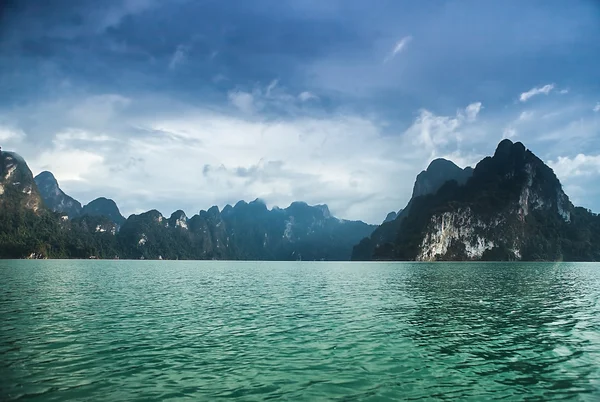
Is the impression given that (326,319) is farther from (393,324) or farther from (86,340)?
(86,340)

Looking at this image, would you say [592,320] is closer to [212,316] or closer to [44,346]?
[212,316]

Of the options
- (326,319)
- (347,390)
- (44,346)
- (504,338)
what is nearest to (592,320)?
(504,338)

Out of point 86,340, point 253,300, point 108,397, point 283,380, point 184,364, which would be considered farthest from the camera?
point 253,300

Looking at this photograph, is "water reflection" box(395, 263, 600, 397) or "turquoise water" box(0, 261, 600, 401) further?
"water reflection" box(395, 263, 600, 397)

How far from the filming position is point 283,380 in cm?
1512

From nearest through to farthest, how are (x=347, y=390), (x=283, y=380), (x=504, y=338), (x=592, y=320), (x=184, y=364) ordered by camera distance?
(x=347, y=390) < (x=283, y=380) < (x=184, y=364) < (x=504, y=338) < (x=592, y=320)

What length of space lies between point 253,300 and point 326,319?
45.3 ft

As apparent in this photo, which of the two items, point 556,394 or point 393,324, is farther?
point 393,324

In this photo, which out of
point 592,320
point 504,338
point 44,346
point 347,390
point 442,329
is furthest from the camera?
point 592,320

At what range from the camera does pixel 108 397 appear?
43.2ft

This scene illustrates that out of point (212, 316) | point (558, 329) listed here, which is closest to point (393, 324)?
point (558, 329)

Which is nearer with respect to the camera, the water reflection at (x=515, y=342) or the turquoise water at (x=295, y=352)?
the turquoise water at (x=295, y=352)

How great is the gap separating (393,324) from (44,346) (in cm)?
2014

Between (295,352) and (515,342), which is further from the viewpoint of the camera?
(515,342)
